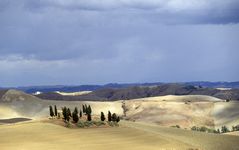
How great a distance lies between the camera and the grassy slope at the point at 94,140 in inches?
1949

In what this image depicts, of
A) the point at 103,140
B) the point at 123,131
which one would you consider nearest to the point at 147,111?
the point at 123,131

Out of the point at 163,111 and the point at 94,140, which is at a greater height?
the point at 94,140

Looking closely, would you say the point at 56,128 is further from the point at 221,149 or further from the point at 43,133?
the point at 221,149

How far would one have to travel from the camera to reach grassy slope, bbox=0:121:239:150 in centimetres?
4950

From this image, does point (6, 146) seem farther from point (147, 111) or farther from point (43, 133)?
point (147, 111)

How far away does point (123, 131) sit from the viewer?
64.7 meters

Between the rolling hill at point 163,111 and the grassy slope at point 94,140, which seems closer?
the grassy slope at point 94,140

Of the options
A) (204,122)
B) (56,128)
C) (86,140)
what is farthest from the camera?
(204,122)

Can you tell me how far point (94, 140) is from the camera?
5416cm

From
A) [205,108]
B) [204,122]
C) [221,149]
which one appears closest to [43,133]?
[221,149]

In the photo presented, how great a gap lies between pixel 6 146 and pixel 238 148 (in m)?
28.7

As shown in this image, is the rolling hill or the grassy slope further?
the rolling hill

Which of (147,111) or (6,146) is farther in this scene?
(147,111)

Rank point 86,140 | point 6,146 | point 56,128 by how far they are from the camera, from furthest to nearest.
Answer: point 56,128
point 86,140
point 6,146
